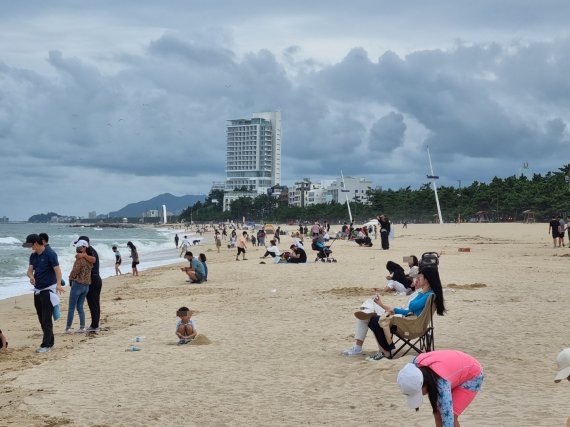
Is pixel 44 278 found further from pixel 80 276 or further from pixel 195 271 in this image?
pixel 195 271

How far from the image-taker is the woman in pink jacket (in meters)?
3.99

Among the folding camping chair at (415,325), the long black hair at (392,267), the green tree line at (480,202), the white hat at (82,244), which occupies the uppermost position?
the green tree line at (480,202)

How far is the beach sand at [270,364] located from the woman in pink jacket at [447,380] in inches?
58.4

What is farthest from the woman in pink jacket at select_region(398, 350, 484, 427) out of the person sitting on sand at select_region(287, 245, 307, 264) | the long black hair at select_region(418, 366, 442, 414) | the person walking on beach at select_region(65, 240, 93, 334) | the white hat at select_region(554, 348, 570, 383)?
the person sitting on sand at select_region(287, 245, 307, 264)

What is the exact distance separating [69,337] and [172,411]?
4912mm

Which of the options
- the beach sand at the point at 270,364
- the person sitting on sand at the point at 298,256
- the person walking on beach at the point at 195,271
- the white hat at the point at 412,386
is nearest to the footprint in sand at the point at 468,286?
the beach sand at the point at 270,364

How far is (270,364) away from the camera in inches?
321

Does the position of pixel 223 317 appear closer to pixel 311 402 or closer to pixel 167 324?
pixel 167 324

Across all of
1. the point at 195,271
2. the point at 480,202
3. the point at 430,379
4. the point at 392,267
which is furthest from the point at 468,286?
the point at 480,202

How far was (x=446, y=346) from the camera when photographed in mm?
8742

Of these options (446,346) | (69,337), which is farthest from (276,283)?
(446,346)

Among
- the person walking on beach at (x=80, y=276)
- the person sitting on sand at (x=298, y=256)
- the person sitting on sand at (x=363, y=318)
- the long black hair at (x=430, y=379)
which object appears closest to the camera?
the long black hair at (x=430, y=379)

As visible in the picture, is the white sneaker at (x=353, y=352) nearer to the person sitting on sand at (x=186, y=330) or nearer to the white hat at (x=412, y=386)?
the person sitting on sand at (x=186, y=330)

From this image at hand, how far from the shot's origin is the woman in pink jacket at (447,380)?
399cm
